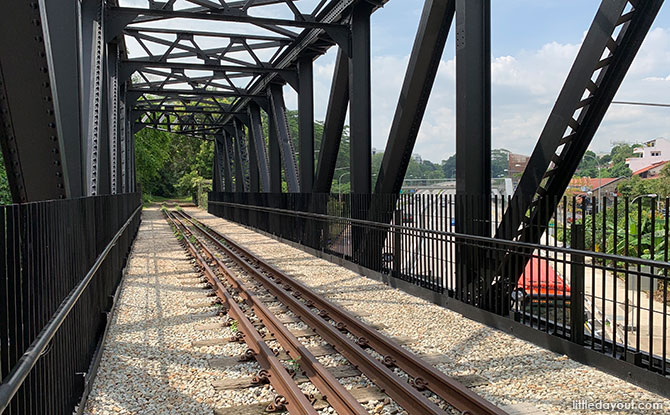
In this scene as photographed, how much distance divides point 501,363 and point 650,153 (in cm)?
10799

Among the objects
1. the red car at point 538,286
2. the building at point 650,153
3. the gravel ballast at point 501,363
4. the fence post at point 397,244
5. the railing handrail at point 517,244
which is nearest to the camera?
the gravel ballast at point 501,363

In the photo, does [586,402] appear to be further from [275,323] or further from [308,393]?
[275,323]

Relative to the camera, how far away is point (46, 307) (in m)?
3.33

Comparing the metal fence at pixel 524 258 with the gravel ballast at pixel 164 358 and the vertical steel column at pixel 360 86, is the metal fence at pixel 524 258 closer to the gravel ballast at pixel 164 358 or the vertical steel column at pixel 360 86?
the vertical steel column at pixel 360 86

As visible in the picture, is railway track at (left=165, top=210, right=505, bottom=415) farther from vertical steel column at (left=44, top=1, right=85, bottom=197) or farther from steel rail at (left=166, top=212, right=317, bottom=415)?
vertical steel column at (left=44, top=1, right=85, bottom=197)

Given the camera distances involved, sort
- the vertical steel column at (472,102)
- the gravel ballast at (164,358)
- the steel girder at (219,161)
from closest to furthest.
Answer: the gravel ballast at (164,358), the vertical steel column at (472,102), the steel girder at (219,161)

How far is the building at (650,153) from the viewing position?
91.9 metres

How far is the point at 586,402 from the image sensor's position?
4410 mm

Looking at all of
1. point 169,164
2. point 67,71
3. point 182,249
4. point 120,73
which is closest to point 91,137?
point 67,71

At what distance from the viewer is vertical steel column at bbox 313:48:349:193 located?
13883 millimetres

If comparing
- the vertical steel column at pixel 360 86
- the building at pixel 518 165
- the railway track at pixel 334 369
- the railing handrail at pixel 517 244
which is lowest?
the railway track at pixel 334 369

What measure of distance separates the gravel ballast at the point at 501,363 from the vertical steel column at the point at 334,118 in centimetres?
603

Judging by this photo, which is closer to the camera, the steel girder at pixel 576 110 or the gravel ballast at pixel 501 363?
the gravel ballast at pixel 501 363

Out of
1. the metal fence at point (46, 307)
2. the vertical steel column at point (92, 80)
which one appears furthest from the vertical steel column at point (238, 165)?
the metal fence at point (46, 307)
